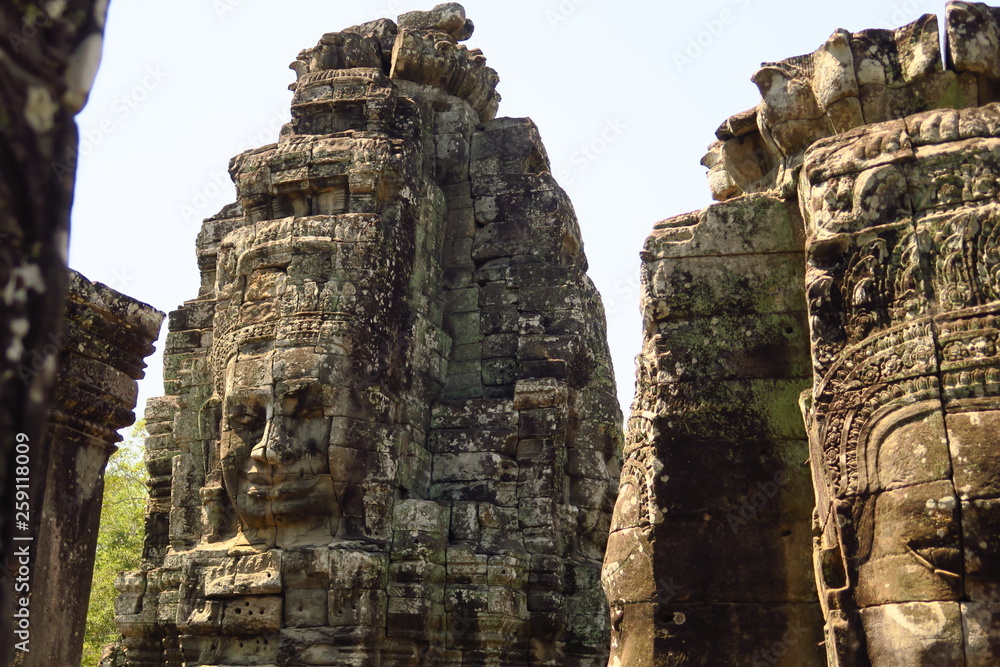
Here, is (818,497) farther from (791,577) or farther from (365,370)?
(365,370)

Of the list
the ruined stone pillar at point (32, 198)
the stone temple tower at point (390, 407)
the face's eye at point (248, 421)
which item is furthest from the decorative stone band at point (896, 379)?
the face's eye at point (248, 421)

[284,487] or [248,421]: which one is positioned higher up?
[248,421]

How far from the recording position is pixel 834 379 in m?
4.62

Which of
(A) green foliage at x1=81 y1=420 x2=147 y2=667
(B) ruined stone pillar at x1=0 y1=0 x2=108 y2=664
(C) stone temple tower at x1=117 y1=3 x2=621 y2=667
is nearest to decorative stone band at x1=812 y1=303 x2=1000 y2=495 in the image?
(B) ruined stone pillar at x1=0 y1=0 x2=108 y2=664

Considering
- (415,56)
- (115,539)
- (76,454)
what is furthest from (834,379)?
(115,539)

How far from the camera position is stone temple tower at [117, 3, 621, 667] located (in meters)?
11.7

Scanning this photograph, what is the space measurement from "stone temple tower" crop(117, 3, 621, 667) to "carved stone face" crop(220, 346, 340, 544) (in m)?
0.02

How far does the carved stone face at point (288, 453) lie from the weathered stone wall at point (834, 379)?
22.6 feet

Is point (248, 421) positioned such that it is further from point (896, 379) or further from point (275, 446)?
point (896, 379)

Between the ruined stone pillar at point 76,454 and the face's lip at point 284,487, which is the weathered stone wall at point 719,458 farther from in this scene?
the face's lip at point 284,487

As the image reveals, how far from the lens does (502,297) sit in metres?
13.6

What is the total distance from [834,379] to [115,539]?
78.5ft

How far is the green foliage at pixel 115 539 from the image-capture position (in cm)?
2373

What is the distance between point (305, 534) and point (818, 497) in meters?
8.14
